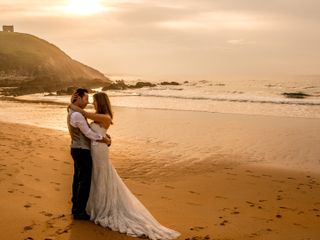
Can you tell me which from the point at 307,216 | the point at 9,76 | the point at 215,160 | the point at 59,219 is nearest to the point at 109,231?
the point at 59,219

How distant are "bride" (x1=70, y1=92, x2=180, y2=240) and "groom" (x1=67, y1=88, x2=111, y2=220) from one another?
87 mm

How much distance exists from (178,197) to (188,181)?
5.17ft

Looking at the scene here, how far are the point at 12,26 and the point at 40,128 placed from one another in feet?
412

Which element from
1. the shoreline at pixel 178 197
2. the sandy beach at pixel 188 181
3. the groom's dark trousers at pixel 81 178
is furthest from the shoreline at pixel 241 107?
the groom's dark trousers at pixel 81 178

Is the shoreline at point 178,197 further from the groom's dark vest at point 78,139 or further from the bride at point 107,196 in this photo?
the groom's dark vest at point 78,139

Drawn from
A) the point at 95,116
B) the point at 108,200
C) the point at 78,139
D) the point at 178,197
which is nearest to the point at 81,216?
the point at 108,200

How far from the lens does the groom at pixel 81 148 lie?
666 centimetres

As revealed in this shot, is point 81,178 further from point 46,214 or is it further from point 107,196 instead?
point 46,214

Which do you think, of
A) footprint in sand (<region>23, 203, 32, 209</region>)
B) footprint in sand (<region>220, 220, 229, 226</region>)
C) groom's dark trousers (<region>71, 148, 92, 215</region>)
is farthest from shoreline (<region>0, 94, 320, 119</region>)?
groom's dark trousers (<region>71, 148, 92, 215</region>)

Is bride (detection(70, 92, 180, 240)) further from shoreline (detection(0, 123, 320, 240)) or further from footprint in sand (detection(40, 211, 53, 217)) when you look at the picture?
footprint in sand (detection(40, 211, 53, 217))

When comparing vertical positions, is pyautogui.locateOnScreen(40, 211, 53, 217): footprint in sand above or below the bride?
below

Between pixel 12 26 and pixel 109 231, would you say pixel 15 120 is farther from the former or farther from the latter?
pixel 12 26

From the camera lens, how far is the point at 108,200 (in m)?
6.86

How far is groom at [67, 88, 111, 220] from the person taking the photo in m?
6.66
